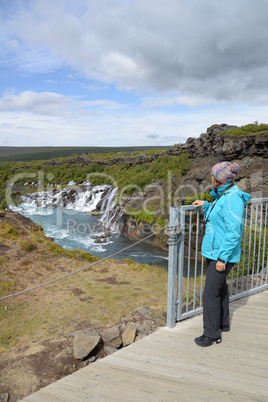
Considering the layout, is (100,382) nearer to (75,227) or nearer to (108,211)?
(75,227)

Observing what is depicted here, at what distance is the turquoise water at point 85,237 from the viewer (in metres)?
14.5

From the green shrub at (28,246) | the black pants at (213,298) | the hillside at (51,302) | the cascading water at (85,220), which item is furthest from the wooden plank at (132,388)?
the cascading water at (85,220)

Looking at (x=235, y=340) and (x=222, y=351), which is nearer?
(x=222, y=351)

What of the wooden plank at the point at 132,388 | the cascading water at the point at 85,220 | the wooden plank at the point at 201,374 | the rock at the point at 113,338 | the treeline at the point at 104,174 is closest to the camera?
the wooden plank at the point at 132,388

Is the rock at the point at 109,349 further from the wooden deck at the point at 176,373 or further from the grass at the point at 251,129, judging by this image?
the grass at the point at 251,129

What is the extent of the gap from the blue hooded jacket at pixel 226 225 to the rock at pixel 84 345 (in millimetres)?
2169

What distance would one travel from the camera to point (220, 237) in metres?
3.29

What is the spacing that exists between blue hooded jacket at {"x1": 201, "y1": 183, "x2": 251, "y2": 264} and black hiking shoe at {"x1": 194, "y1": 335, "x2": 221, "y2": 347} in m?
0.96

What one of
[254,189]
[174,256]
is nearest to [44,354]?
[174,256]

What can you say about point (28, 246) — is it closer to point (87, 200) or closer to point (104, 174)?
point (87, 200)

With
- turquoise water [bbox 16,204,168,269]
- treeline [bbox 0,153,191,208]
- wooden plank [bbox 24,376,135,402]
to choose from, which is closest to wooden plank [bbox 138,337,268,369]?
wooden plank [bbox 24,376,135,402]

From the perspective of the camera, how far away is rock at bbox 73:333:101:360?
4.15 meters

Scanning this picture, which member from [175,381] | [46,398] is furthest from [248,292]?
[46,398]

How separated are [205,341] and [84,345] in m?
1.82
